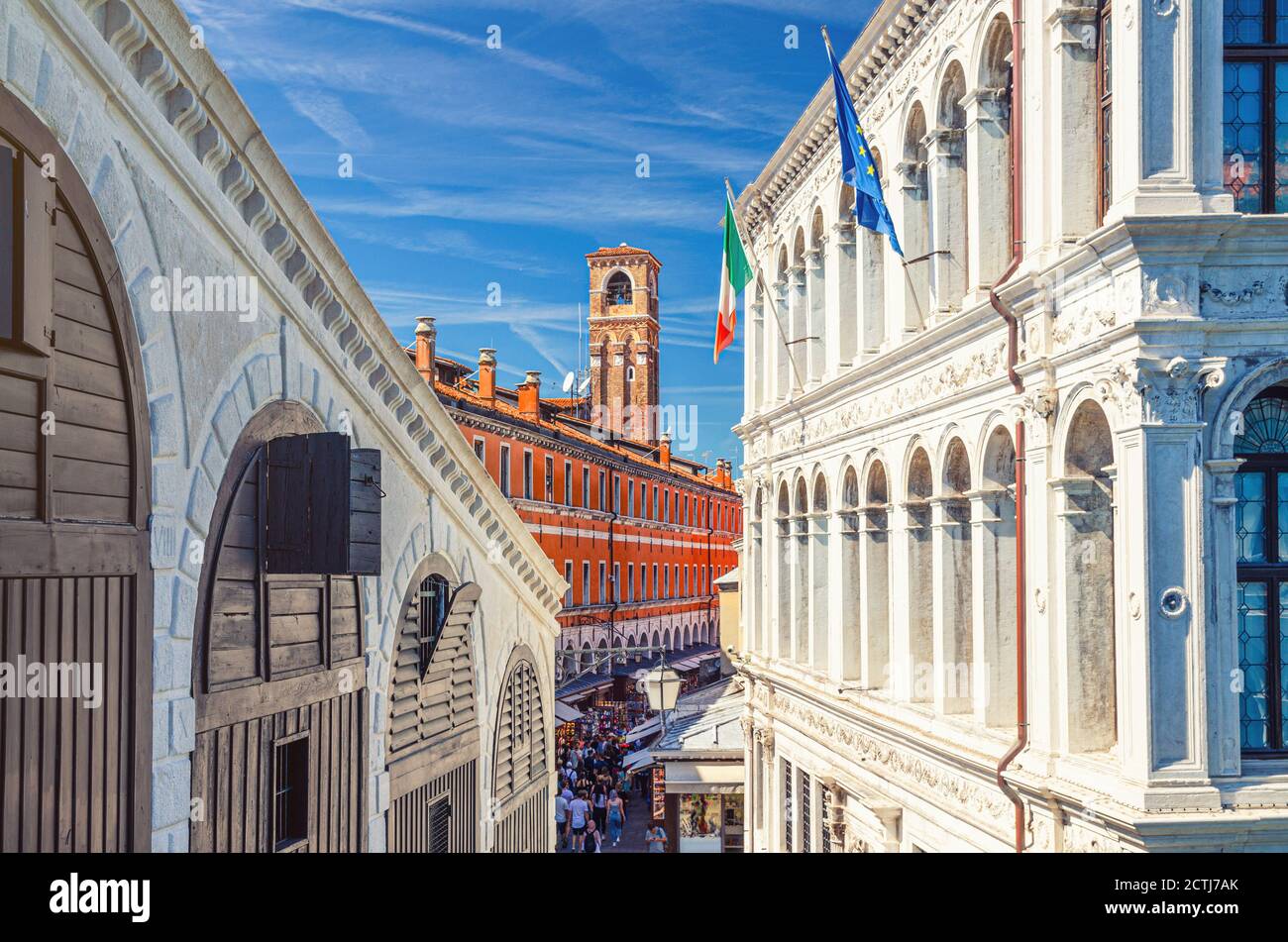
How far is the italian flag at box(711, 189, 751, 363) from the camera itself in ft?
63.5

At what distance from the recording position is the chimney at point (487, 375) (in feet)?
115

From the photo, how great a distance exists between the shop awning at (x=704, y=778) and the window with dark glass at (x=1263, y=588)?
15118 mm

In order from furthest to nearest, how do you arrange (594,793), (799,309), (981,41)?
(594,793) → (799,309) → (981,41)

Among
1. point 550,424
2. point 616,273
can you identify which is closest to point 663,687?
point 550,424

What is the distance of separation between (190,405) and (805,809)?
15899 millimetres

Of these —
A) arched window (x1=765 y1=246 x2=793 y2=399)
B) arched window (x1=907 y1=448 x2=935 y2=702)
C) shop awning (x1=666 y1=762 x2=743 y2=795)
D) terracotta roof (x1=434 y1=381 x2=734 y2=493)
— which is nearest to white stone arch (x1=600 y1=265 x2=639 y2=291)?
terracotta roof (x1=434 y1=381 x2=734 y2=493)

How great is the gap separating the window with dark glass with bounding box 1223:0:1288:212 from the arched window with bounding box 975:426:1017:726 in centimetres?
354

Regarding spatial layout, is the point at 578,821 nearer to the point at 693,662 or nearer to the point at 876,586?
the point at 876,586

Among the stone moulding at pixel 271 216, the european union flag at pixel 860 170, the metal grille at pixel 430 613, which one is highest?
the european union flag at pixel 860 170

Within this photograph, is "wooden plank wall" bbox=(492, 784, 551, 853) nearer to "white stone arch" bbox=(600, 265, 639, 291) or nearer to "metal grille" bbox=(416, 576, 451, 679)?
→ "metal grille" bbox=(416, 576, 451, 679)

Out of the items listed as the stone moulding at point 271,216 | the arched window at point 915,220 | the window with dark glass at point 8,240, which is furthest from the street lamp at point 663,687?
the window with dark glass at point 8,240

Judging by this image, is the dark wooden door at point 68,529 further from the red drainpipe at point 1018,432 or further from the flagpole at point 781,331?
the flagpole at point 781,331

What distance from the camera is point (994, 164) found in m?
13.2
